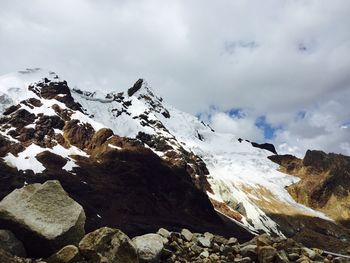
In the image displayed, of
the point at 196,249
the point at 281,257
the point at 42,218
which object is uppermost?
the point at 281,257

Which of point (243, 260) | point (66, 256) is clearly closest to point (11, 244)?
point (66, 256)

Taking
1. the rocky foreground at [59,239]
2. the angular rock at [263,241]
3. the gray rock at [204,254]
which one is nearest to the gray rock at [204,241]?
the gray rock at [204,254]

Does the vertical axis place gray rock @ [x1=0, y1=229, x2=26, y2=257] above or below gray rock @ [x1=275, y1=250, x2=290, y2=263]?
below

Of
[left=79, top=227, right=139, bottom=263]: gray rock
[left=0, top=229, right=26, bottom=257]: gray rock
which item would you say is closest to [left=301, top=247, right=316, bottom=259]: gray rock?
[left=79, top=227, right=139, bottom=263]: gray rock

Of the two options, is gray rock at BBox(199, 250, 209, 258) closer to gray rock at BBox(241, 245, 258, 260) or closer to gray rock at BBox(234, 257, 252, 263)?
gray rock at BBox(234, 257, 252, 263)

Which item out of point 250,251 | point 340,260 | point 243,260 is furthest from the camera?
point 250,251

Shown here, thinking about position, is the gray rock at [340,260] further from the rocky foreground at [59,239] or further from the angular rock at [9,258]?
the angular rock at [9,258]

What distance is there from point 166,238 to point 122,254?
12.2 feet

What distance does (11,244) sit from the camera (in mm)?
19062

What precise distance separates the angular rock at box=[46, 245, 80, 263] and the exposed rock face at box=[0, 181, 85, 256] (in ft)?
2.55

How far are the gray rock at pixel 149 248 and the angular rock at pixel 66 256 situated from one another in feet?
9.35

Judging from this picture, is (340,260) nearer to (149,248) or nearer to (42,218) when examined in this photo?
(149,248)

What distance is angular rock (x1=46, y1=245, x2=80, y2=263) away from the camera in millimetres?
18391

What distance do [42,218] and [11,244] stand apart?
1386mm
